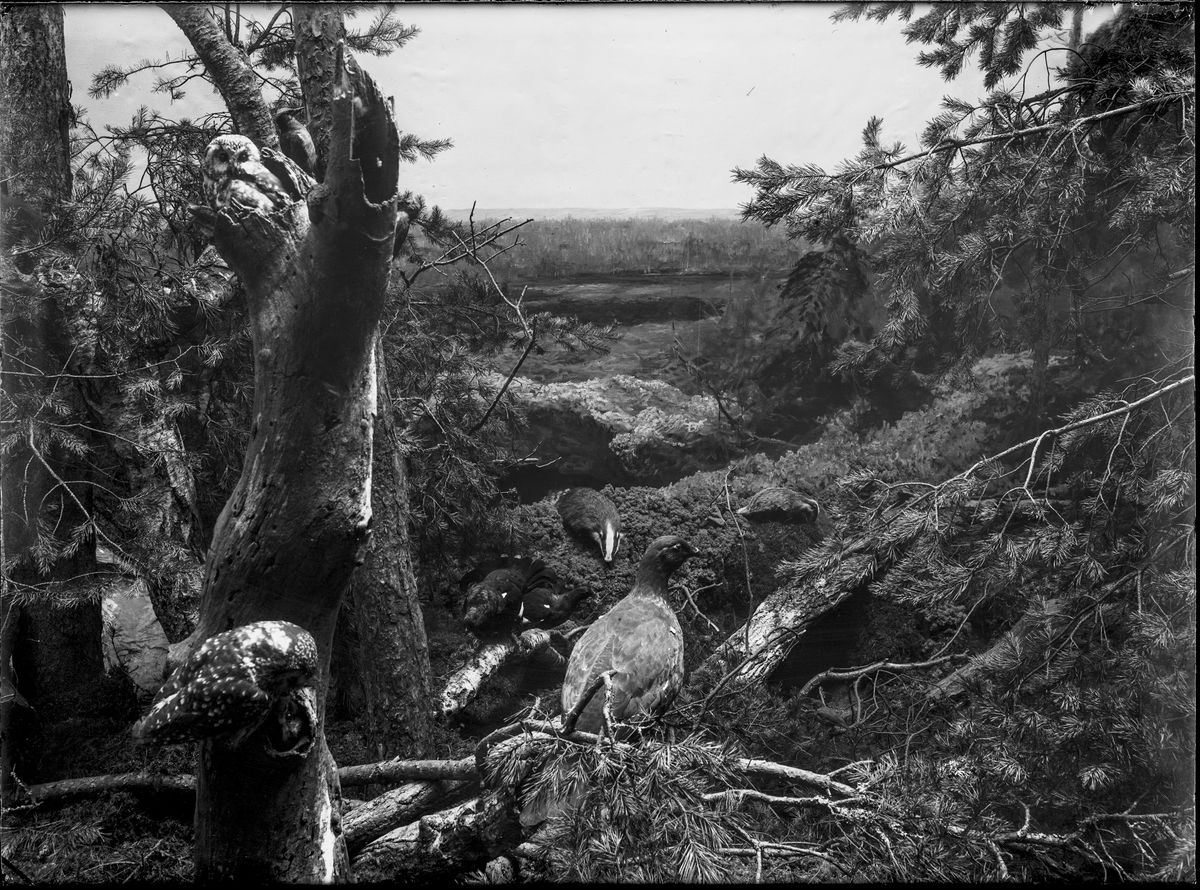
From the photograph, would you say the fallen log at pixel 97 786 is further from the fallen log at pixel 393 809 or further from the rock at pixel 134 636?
the fallen log at pixel 393 809

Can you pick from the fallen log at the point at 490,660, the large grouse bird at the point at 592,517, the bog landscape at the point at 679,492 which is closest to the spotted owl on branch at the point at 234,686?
the bog landscape at the point at 679,492

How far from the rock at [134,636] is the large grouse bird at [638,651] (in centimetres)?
108

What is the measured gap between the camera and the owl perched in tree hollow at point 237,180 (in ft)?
4.80

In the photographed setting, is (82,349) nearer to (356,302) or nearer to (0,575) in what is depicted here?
(0,575)

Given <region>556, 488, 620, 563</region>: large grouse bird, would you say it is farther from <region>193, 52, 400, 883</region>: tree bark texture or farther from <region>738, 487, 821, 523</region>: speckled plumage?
<region>193, 52, 400, 883</region>: tree bark texture

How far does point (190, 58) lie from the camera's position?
2.06 metres

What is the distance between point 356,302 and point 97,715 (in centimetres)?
138

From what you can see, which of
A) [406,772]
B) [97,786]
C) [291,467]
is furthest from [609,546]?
[97,786]

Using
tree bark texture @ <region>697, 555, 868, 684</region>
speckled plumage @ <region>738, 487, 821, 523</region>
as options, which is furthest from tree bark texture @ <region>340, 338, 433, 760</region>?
speckled plumage @ <region>738, 487, 821, 523</region>

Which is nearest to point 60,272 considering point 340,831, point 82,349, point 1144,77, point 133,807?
point 82,349

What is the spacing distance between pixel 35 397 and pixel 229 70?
1.01 meters

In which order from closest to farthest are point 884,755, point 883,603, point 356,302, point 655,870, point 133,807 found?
point 356,302 → point 655,870 → point 133,807 → point 884,755 → point 883,603

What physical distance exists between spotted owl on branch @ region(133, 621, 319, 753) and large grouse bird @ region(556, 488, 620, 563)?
88 cm

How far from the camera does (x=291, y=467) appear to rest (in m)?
1.51
